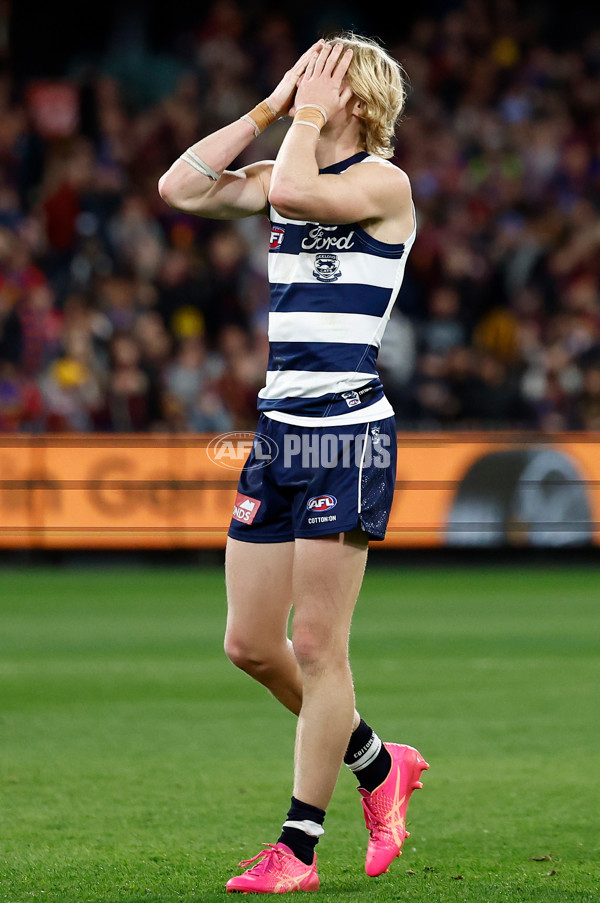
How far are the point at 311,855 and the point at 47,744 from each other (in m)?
2.45

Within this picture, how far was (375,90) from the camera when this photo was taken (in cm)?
423

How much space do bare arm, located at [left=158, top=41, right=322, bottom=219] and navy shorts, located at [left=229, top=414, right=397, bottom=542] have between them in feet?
2.45

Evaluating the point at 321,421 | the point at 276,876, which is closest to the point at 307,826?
the point at 276,876

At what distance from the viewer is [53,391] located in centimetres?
1384

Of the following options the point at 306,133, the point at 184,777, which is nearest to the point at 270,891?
the point at 184,777

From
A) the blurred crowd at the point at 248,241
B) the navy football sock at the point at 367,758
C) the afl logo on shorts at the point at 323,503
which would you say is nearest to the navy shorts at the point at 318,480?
the afl logo on shorts at the point at 323,503

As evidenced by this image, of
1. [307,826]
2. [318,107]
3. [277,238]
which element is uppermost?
[318,107]

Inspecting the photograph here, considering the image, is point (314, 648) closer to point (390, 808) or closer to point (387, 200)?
point (390, 808)

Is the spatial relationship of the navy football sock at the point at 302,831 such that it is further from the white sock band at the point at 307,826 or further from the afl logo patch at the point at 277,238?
the afl logo patch at the point at 277,238

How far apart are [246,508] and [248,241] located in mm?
11593

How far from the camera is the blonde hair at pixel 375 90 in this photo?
13.9 feet

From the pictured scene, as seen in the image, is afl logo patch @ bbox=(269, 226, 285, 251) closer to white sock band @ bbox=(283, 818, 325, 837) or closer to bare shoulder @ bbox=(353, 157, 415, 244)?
bare shoulder @ bbox=(353, 157, 415, 244)

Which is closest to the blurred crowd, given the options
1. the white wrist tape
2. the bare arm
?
the bare arm

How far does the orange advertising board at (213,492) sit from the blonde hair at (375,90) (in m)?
8.71
